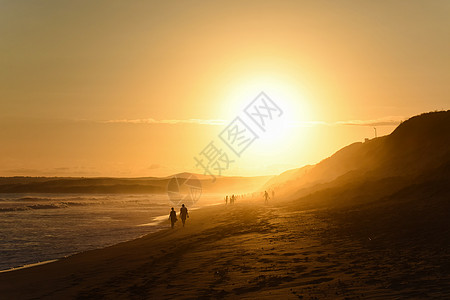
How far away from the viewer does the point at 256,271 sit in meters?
13.5

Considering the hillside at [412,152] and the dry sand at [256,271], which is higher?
the hillside at [412,152]

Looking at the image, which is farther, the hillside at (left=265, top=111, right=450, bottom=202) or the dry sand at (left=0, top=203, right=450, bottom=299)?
the hillside at (left=265, top=111, right=450, bottom=202)

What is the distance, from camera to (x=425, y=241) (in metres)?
14.8

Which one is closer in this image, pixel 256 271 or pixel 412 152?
pixel 256 271

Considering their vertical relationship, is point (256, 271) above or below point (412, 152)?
below

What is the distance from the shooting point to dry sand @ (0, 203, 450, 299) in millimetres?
10562

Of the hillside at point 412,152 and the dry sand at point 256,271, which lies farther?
the hillside at point 412,152

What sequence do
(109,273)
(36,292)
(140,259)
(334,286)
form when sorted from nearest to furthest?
1. (334,286)
2. (36,292)
3. (109,273)
4. (140,259)

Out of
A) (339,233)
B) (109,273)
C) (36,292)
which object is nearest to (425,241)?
(339,233)

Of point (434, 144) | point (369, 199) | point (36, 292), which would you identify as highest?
point (434, 144)

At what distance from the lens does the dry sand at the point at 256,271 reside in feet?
34.7

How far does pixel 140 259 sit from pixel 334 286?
34.4ft

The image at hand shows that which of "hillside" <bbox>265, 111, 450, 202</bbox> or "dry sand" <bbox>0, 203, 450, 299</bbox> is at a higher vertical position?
"hillside" <bbox>265, 111, 450, 202</bbox>

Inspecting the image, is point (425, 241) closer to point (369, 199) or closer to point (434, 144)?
point (369, 199)
